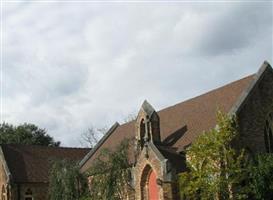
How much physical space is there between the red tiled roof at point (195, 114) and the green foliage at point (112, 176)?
3509mm

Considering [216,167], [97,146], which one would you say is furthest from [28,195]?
[216,167]

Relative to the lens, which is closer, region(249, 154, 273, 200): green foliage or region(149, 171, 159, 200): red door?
region(249, 154, 273, 200): green foliage

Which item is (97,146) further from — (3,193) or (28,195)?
(3,193)

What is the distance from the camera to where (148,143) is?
3384 centimetres

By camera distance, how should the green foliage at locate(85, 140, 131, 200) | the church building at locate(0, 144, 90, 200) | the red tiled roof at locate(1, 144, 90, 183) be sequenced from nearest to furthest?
the green foliage at locate(85, 140, 131, 200) < the church building at locate(0, 144, 90, 200) < the red tiled roof at locate(1, 144, 90, 183)

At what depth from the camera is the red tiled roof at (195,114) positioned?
1351 inches

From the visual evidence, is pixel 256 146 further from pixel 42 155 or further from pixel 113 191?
pixel 42 155

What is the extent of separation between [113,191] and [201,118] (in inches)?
313

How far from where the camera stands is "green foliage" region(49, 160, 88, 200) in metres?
37.3


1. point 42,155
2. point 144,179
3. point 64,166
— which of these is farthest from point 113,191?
point 42,155

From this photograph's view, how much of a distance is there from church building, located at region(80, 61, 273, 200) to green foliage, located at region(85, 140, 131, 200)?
2.65 feet

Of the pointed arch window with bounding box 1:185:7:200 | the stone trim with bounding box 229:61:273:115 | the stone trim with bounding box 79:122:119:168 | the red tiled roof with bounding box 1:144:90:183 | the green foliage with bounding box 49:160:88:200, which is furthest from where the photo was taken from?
the stone trim with bounding box 79:122:119:168

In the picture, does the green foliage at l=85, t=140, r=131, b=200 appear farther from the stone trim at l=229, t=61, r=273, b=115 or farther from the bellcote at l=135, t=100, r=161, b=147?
the stone trim at l=229, t=61, r=273, b=115

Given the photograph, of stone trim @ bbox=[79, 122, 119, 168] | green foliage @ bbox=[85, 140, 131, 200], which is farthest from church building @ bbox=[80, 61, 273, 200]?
stone trim @ bbox=[79, 122, 119, 168]
